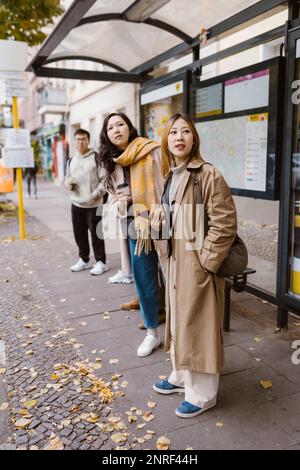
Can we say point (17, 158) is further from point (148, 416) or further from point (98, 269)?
point (148, 416)

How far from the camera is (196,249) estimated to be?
2.54 m

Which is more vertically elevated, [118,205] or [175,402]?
[118,205]

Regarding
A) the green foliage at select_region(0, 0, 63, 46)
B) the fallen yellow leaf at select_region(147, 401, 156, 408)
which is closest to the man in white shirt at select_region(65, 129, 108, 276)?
the fallen yellow leaf at select_region(147, 401, 156, 408)

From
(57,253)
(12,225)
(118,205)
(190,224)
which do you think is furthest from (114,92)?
(190,224)

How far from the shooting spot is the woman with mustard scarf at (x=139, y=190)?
3.32 meters

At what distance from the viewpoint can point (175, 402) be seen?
2895 mm

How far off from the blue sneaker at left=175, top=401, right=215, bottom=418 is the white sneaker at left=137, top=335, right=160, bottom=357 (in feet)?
2.77

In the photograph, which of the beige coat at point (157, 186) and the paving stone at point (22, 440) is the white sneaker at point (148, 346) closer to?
the beige coat at point (157, 186)

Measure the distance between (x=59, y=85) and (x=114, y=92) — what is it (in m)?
10.1

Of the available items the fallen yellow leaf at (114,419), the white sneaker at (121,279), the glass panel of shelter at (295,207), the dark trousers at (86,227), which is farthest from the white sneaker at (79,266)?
the fallen yellow leaf at (114,419)

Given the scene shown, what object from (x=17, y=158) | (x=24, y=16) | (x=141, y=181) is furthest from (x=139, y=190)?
(x=24, y=16)
